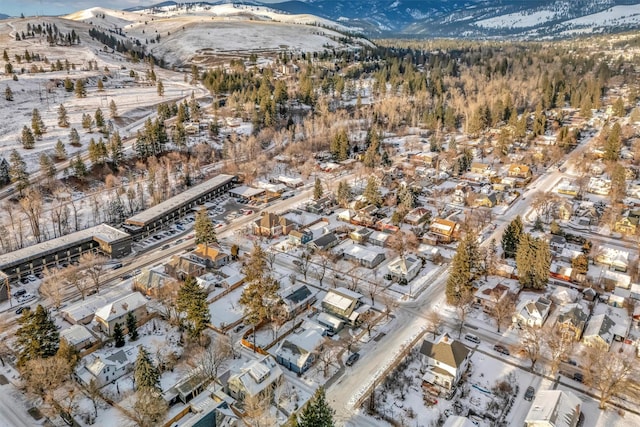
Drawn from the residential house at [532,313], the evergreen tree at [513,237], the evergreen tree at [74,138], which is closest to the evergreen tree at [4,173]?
the evergreen tree at [74,138]

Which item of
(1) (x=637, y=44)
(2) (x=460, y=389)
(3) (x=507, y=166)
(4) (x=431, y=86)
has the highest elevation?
(1) (x=637, y=44)

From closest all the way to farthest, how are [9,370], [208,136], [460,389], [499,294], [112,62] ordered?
[460,389] → [9,370] → [499,294] → [208,136] → [112,62]

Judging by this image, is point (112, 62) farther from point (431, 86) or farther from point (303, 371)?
point (303, 371)

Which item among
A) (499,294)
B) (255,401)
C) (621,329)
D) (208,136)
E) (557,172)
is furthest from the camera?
(208,136)

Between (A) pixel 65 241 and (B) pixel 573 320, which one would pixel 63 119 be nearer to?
(A) pixel 65 241

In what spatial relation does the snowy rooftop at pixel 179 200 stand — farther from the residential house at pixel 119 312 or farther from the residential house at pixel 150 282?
the residential house at pixel 119 312

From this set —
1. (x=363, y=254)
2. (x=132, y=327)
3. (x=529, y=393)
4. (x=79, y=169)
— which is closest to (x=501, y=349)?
(x=529, y=393)

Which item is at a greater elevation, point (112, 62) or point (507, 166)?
point (112, 62)

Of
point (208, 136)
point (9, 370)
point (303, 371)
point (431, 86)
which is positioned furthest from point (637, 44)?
point (9, 370)
